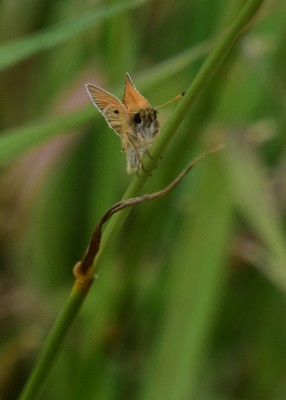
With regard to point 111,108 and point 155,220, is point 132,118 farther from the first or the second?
point 155,220

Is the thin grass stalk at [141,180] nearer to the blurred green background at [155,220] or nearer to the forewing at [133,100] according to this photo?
the forewing at [133,100]

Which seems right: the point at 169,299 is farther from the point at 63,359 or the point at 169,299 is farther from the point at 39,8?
the point at 39,8

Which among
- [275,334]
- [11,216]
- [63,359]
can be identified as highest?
[11,216]

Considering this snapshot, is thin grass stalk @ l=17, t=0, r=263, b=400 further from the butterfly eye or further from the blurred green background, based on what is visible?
the blurred green background

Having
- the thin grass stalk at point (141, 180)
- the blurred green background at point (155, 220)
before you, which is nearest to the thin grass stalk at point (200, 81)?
the thin grass stalk at point (141, 180)

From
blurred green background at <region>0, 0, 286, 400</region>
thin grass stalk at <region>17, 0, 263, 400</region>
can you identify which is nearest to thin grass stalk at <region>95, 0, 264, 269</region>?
thin grass stalk at <region>17, 0, 263, 400</region>

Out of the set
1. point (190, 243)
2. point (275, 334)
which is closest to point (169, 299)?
point (190, 243)

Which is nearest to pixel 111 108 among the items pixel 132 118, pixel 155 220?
pixel 132 118
